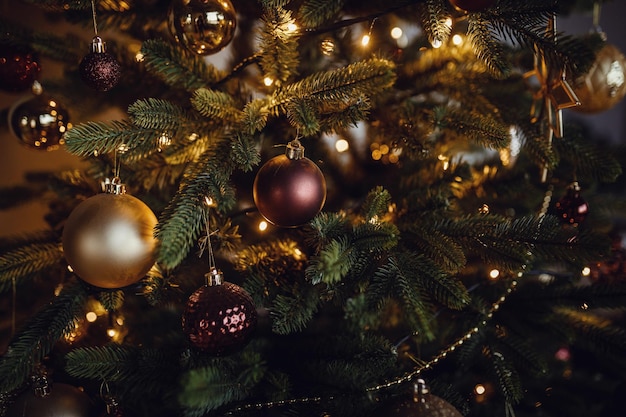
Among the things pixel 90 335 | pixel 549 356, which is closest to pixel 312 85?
pixel 90 335

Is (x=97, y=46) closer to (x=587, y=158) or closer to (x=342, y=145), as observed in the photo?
(x=342, y=145)

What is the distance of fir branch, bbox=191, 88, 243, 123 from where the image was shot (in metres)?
0.61

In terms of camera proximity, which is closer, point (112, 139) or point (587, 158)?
point (112, 139)

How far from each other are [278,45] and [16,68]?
0.43 m

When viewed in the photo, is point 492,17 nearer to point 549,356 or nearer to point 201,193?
point 201,193

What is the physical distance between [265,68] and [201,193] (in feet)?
0.62

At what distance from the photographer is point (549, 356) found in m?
0.98

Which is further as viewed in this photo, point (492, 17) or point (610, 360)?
point (610, 360)

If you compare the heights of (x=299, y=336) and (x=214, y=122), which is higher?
(x=214, y=122)

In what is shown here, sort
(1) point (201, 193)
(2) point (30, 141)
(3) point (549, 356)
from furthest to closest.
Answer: (3) point (549, 356)
(2) point (30, 141)
(1) point (201, 193)

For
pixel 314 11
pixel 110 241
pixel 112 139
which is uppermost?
pixel 314 11

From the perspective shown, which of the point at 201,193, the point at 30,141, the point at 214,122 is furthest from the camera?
the point at 30,141

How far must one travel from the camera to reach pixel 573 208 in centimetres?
79

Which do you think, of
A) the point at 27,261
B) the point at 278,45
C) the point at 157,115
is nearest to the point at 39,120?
the point at 27,261
